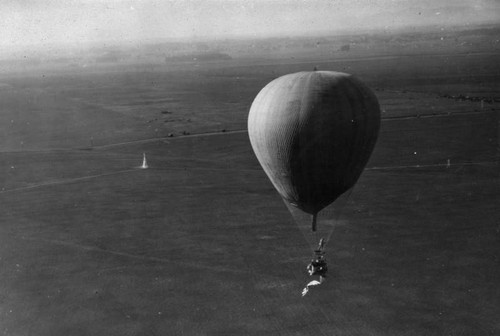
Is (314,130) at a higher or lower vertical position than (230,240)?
higher

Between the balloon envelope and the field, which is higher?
the balloon envelope

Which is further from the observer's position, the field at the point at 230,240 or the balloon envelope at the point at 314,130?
the field at the point at 230,240

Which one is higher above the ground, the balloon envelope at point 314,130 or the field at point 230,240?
the balloon envelope at point 314,130

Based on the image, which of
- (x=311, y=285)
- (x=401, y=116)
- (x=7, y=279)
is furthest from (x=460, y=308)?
(x=401, y=116)

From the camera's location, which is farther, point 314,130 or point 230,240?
point 230,240
